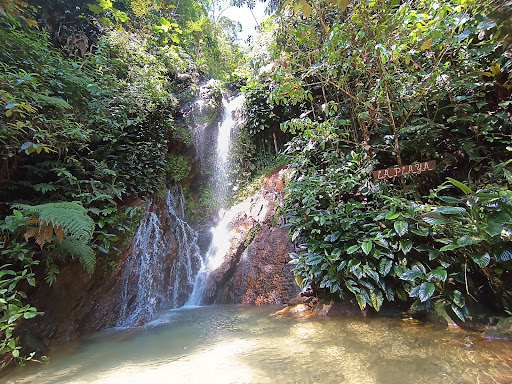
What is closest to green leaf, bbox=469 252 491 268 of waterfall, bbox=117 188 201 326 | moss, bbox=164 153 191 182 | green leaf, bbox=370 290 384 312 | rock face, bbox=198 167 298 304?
green leaf, bbox=370 290 384 312

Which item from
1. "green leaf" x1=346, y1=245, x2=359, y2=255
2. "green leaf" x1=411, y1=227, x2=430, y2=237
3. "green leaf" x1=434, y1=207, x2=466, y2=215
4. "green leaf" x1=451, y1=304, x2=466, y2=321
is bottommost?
"green leaf" x1=451, y1=304, x2=466, y2=321

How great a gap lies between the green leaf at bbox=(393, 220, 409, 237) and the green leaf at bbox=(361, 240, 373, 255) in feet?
1.10

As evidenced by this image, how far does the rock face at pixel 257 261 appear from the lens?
4.96 metres

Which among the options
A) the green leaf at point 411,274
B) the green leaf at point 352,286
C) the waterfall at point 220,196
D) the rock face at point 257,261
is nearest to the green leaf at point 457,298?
the green leaf at point 411,274

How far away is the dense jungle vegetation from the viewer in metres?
2.75

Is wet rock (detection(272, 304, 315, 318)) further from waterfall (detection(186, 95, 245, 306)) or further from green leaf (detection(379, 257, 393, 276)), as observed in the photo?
waterfall (detection(186, 95, 245, 306))

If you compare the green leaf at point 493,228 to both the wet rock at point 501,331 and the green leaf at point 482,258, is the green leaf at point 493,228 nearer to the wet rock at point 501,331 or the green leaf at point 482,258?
the green leaf at point 482,258

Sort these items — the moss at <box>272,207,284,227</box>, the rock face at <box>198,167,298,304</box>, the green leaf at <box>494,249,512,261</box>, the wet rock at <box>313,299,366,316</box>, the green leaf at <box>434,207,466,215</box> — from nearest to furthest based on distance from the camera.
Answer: the green leaf at <box>494,249,512,261</box>, the green leaf at <box>434,207,466,215</box>, the wet rock at <box>313,299,366,316</box>, the rock face at <box>198,167,298,304</box>, the moss at <box>272,207,284,227</box>

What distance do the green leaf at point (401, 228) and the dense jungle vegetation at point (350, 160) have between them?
15mm

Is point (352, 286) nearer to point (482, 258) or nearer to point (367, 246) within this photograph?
point (367, 246)

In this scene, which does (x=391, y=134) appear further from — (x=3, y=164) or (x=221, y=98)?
(x=221, y=98)

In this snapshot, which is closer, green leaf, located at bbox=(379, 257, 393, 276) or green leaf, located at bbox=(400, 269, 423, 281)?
green leaf, located at bbox=(400, 269, 423, 281)

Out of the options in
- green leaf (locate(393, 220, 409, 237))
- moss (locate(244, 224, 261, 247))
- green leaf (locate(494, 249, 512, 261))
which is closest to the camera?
green leaf (locate(494, 249, 512, 261))

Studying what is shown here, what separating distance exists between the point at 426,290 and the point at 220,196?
6.20m
